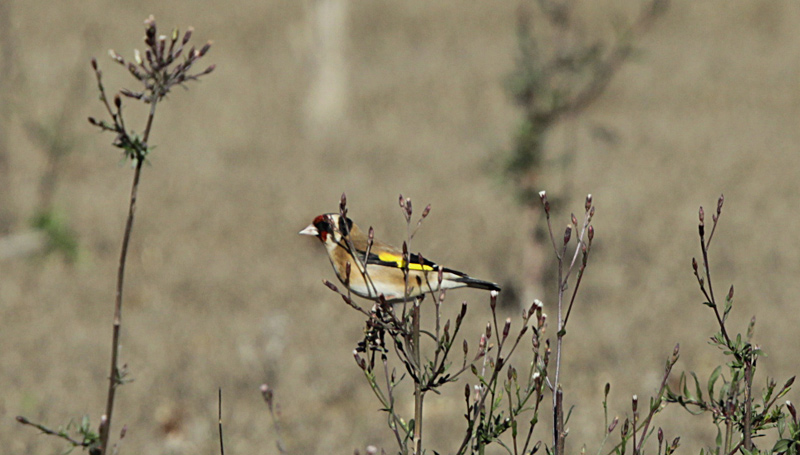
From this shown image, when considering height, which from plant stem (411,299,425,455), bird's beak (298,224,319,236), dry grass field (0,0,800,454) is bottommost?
plant stem (411,299,425,455)

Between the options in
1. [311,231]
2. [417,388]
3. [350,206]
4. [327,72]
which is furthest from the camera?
[327,72]

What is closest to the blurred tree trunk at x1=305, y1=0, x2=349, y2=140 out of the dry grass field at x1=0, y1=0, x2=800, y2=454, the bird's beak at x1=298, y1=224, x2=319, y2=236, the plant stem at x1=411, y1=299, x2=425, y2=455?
the dry grass field at x1=0, y1=0, x2=800, y2=454

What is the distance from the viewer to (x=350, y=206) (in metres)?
11.4

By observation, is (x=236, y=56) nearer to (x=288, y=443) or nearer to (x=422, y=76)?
(x=422, y=76)

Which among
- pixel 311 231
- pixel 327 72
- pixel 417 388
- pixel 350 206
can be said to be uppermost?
pixel 327 72

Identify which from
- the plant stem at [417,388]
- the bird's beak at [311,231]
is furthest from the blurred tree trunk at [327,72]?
the plant stem at [417,388]

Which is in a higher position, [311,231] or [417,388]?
[311,231]

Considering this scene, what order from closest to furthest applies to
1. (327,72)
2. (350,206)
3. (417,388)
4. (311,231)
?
(417,388), (311,231), (350,206), (327,72)

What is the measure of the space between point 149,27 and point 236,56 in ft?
64.6

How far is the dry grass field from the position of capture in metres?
7.20

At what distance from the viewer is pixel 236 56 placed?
854 inches

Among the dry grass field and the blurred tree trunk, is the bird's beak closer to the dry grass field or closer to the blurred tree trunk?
the dry grass field

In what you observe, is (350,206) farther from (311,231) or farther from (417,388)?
(417,388)

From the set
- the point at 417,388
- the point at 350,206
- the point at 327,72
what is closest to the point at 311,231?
the point at 417,388
